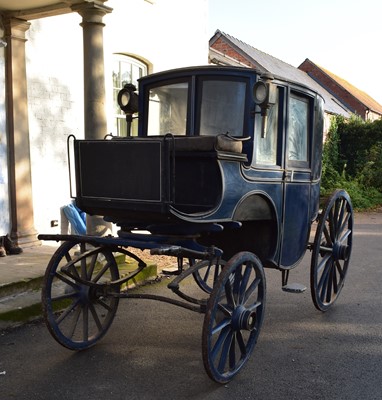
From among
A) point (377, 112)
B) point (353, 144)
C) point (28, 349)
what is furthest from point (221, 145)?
point (377, 112)

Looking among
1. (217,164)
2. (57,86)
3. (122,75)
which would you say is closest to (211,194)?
(217,164)

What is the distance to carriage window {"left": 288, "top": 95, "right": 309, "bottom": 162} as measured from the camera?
4406 millimetres

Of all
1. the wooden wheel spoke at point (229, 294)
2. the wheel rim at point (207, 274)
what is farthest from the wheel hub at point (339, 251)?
the wooden wheel spoke at point (229, 294)

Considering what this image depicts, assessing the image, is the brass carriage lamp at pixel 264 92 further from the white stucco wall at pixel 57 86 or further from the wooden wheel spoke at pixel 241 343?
the white stucco wall at pixel 57 86

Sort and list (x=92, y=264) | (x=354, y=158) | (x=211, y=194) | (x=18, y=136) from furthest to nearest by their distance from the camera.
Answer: (x=354, y=158) < (x=18, y=136) < (x=92, y=264) < (x=211, y=194)

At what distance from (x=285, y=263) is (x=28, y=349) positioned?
2268 mm

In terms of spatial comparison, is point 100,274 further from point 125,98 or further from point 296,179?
point 296,179

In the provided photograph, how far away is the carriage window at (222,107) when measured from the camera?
157 inches

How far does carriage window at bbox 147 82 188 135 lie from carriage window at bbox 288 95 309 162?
0.92 metres

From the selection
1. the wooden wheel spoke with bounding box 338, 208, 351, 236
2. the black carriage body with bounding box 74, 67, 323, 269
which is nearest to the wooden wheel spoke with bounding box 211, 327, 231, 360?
the black carriage body with bounding box 74, 67, 323, 269

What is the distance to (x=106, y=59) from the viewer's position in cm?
838

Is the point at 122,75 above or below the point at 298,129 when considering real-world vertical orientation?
above

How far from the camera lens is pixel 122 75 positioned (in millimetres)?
8914

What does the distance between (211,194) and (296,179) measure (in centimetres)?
97
